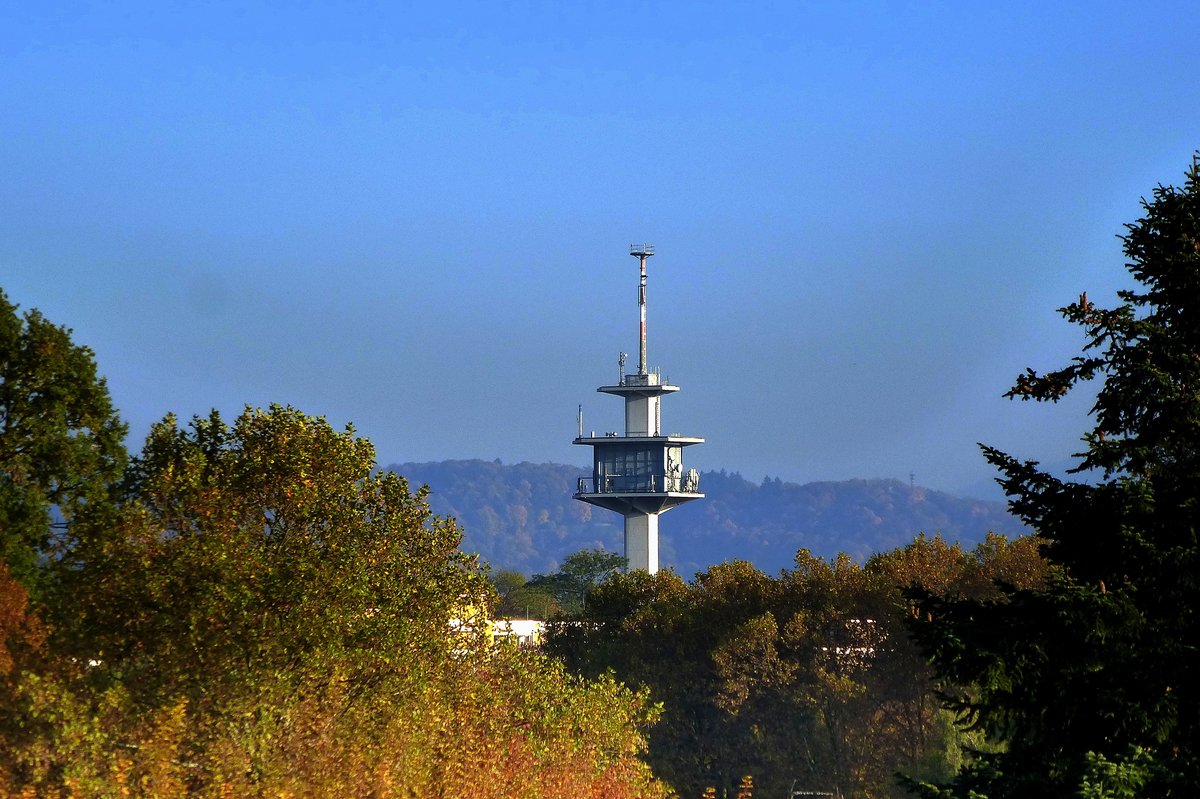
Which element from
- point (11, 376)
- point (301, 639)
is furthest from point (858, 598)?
point (301, 639)

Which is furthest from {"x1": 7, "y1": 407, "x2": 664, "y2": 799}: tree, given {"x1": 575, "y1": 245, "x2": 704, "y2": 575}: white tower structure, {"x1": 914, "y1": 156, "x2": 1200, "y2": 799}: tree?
{"x1": 575, "y1": 245, "x2": 704, "y2": 575}: white tower structure

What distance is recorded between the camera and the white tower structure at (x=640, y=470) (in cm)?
16000

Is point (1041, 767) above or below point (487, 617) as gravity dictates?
below

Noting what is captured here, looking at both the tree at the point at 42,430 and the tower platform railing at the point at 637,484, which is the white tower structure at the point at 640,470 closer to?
the tower platform railing at the point at 637,484

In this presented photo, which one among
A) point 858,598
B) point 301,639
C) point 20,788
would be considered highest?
point 858,598

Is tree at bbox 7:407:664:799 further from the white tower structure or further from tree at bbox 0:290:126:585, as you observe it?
the white tower structure

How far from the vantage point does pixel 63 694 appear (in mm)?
28125

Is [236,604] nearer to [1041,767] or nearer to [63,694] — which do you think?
[63,694]

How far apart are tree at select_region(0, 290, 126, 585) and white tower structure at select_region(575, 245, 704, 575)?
107 m

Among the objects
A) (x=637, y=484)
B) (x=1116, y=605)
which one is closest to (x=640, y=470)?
→ (x=637, y=484)

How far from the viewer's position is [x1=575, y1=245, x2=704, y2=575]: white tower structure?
160 m

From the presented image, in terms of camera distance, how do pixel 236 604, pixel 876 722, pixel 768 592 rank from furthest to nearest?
pixel 768 592 < pixel 876 722 < pixel 236 604

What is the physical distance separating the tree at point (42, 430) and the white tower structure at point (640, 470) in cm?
10671

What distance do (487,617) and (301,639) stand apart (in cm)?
699
